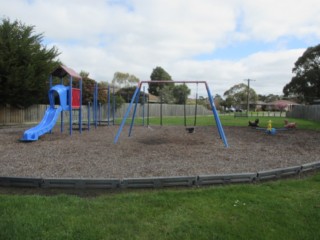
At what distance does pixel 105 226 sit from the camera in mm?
3545

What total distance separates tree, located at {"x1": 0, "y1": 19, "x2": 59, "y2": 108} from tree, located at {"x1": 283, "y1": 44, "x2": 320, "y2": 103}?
50796 millimetres

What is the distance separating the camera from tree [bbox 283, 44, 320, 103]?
188ft

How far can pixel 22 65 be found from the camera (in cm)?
2042

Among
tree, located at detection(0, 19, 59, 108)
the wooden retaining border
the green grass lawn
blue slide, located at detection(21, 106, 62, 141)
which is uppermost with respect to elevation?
tree, located at detection(0, 19, 59, 108)

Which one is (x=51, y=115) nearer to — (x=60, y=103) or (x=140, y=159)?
(x=60, y=103)

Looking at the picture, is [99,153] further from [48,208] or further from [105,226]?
[105,226]

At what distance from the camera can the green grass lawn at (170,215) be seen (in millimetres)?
3404

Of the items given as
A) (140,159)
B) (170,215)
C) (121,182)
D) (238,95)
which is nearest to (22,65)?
(140,159)

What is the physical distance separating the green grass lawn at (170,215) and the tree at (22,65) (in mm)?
17016

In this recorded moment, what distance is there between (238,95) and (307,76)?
1790 inches

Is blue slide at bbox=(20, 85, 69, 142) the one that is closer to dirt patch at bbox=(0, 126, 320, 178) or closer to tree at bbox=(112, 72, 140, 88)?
dirt patch at bbox=(0, 126, 320, 178)

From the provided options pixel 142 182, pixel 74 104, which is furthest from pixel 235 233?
pixel 74 104

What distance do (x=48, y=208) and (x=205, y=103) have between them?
201 ft

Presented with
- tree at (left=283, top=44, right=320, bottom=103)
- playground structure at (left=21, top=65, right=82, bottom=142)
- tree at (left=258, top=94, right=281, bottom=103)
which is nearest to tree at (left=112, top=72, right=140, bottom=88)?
tree at (left=283, top=44, right=320, bottom=103)
